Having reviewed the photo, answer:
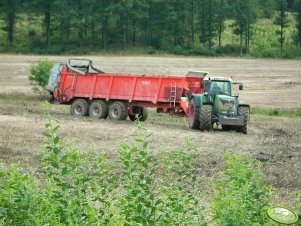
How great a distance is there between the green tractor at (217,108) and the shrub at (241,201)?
1579 cm

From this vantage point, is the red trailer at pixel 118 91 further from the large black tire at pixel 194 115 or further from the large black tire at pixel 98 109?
the large black tire at pixel 194 115

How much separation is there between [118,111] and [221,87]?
198 inches

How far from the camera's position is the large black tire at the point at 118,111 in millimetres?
29391

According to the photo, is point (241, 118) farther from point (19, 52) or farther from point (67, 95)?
point (19, 52)

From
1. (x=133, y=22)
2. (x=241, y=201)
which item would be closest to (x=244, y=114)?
(x=241, y=201)

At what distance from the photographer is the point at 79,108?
31016 millimetres

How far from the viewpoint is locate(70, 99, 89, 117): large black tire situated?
3075 cm

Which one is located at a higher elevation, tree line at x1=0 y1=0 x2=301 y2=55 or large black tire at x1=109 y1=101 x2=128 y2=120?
tree line at x1=0 y1=0 x2=301 y2=55

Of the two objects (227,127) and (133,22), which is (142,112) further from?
(133,22)

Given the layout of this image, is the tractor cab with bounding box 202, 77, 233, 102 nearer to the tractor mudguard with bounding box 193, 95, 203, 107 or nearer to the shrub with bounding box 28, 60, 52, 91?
the tractor mudguard with bounding box 193, 95, 203, 107

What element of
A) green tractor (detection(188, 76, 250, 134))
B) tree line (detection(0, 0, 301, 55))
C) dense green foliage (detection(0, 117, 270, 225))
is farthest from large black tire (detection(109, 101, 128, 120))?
tree line (detection(0, 0, 301, 55))

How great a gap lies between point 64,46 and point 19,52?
7.36 m

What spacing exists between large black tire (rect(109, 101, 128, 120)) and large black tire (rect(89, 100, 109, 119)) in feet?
0.95

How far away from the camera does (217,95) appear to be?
2584 centimetres
